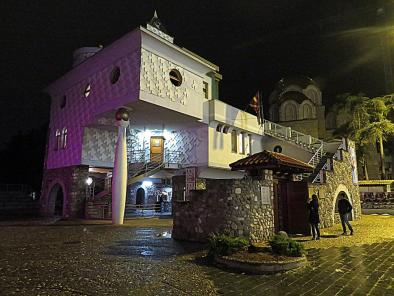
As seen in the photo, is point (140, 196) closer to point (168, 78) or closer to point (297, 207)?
point (168, 78)

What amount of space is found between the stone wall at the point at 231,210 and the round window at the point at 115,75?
445 inches

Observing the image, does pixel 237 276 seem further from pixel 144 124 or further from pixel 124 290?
pixel 144 124

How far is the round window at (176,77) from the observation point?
20.2 metres

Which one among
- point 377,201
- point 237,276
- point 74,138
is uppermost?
point 74,138

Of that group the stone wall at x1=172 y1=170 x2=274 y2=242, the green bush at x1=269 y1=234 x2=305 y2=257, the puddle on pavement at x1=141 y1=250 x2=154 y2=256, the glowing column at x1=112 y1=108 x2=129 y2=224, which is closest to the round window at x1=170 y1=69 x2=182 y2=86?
the glowing column at x1=112 y1=108 x2=129 y2=224

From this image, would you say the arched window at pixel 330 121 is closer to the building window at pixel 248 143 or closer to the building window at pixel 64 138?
the building window at pixel 248 143

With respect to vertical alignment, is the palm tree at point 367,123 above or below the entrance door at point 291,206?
above

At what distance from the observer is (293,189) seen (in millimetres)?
13758

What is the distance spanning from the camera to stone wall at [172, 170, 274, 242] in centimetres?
1062

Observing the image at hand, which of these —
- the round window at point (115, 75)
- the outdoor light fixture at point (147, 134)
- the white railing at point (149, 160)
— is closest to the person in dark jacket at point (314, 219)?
the white railing at point (149, 160)

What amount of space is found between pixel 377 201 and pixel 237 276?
29101 mm

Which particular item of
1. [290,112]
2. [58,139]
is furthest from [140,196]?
[290,112]

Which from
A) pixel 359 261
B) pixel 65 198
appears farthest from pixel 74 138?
pixel 359 261

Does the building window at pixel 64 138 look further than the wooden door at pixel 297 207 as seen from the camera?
Yes
